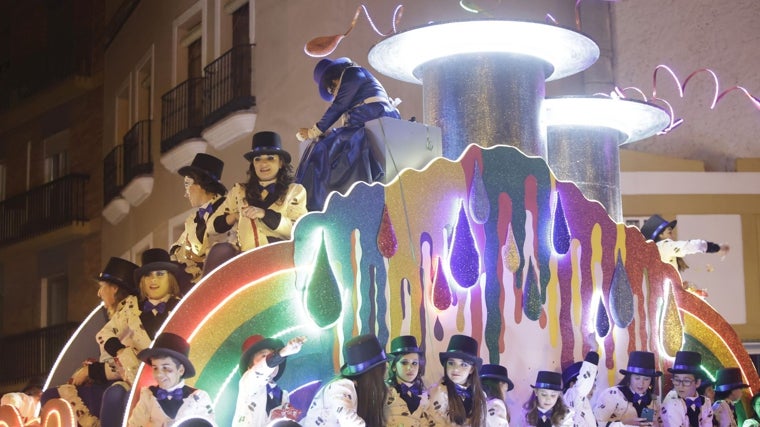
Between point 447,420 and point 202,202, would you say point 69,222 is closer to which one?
point 202,202

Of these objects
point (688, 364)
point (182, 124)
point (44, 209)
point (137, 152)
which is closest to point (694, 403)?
point (688, 364)

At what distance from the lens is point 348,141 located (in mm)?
10133

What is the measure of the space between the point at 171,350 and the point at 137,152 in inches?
468

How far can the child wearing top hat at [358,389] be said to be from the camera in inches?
332

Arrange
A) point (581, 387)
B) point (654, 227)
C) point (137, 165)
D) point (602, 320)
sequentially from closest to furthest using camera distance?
point (581, 387) → point (602, 320) → point (654, 227) → point (137, 165)

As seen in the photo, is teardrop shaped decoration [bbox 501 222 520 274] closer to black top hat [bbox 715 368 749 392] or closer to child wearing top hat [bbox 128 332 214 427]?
black top hat [bbox 715 368 749 392]

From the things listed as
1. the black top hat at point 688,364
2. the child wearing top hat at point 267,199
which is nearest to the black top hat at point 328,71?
the child wearing top hat at point 267,199

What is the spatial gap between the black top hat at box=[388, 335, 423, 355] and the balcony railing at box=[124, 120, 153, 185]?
34.4ft

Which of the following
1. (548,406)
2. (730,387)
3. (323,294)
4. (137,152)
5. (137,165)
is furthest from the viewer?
(137,152)

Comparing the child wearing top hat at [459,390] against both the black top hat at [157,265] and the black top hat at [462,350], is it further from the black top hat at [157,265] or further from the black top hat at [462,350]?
the black top hat at [157,265]

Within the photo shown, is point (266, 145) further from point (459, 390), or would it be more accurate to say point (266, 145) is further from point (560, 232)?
point (560, 232)

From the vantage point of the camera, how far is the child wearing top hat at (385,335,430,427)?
8.96 m

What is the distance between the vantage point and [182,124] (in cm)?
1769

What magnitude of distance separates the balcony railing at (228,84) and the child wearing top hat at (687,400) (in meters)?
6.47
